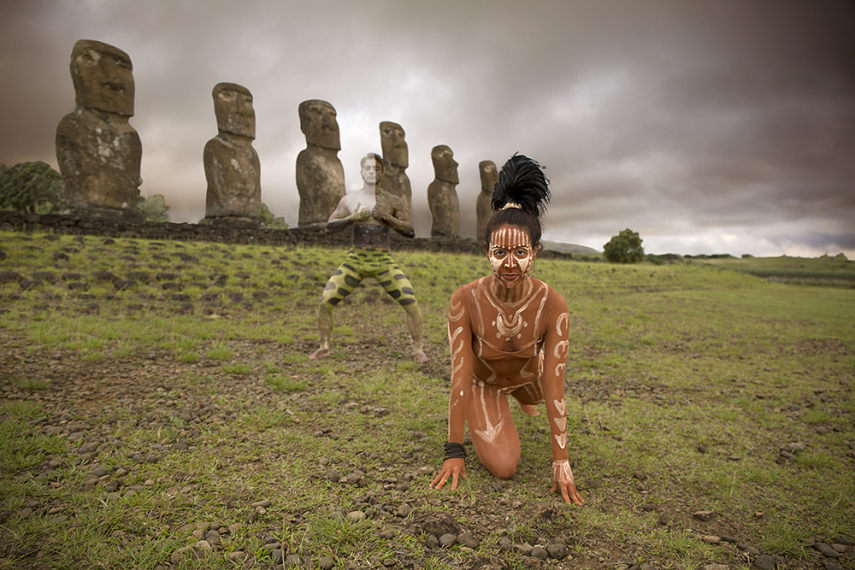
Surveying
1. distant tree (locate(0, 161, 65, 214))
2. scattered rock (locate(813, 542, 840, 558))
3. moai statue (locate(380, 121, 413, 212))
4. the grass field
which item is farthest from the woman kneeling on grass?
distant tree (locate(0, 161, 65, 214))

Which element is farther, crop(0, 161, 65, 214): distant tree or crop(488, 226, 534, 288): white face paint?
crop(0, 161, 65, 214): distant tree

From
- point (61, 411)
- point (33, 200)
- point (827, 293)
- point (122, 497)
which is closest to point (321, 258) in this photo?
point (61, 411)

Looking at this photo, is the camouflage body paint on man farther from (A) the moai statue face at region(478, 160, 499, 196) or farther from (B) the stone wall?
(A) the moai statue face at region(478, 160, 499, 196)

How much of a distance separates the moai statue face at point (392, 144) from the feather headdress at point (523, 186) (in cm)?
1744

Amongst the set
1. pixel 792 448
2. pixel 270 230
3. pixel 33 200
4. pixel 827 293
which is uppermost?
pixel 33 200

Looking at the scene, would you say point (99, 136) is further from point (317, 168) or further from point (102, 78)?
point (317, 168)

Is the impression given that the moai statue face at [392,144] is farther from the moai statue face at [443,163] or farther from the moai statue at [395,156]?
the moai statue face at [443,163]

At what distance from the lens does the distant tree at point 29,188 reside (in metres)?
24.8

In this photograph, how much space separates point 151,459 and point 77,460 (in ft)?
1.28

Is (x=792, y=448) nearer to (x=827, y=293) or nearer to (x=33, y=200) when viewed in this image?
(x=827, y=293)

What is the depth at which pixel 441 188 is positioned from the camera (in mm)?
22062

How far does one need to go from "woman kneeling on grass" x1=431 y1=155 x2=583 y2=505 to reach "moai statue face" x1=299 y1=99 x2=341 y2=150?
50.3 feet

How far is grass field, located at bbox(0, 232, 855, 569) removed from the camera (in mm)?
2074

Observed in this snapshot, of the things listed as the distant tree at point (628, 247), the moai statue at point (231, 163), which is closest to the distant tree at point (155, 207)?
the moai statue at point (231, 163)
